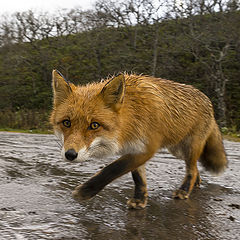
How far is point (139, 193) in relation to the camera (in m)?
4.00

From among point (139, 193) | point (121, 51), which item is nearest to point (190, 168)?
point (139, 193)

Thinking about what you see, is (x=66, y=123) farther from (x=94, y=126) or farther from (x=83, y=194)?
(x=83, y=194)

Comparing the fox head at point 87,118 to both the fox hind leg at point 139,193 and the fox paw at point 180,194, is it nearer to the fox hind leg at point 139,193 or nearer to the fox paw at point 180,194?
the fox hind leg at point 139,193

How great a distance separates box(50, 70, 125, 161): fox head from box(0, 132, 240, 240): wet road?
685 millimetres

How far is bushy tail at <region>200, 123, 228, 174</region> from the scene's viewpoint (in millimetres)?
5023

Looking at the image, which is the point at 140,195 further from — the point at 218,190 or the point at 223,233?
the point at 218,190

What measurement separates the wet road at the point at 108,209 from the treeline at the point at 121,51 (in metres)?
13.7

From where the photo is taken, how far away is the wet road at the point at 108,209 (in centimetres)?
295

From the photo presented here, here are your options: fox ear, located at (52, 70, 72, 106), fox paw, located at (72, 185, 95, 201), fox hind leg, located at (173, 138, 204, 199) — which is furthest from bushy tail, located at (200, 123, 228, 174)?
fox ear, located at (52, 70, 72, 106)

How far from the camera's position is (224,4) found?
68.5 feet

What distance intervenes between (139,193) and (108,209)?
507 mm

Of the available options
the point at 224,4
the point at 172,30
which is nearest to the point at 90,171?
the point at 224,4

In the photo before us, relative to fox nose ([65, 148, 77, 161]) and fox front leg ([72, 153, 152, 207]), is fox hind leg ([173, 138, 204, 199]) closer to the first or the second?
fox front leg ([72, 153, 152, 207])

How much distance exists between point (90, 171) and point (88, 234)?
9.81 ft
